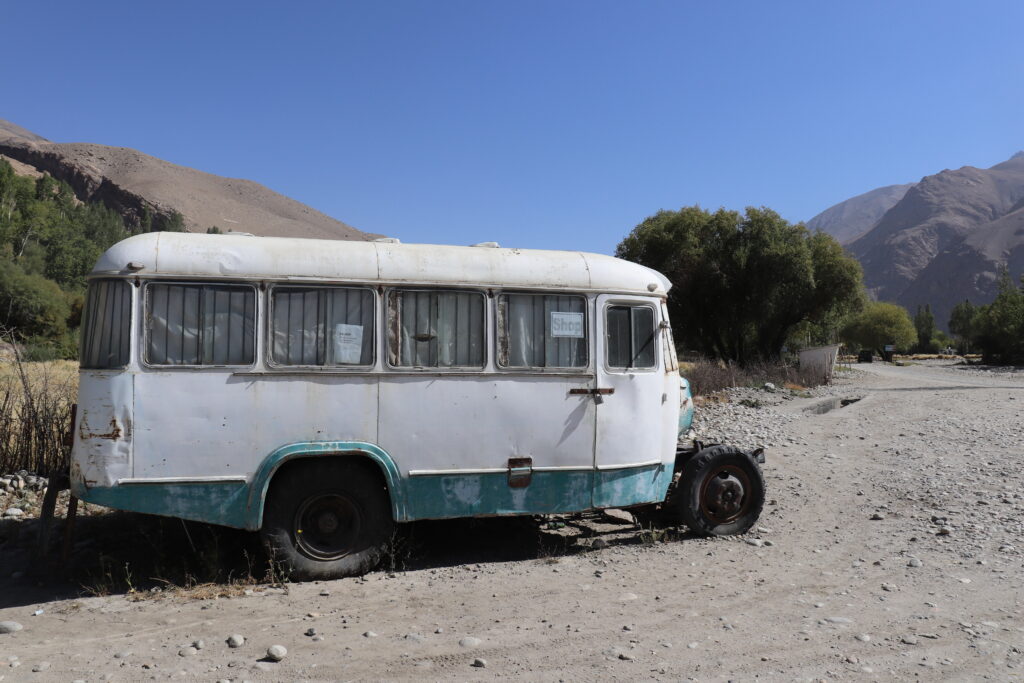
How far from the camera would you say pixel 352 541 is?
6.17m

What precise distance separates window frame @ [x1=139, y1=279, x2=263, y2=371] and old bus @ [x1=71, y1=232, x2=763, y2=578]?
0.02 m

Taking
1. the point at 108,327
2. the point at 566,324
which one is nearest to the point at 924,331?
the point at 566,324

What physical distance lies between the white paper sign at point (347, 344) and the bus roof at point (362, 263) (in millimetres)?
425

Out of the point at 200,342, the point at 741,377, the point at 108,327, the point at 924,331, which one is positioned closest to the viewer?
the point at 108,327

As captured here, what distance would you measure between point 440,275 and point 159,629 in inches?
138

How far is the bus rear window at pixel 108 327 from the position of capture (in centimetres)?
563

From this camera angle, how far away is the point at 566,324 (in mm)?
6645

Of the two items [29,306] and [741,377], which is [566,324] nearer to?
[741,377]

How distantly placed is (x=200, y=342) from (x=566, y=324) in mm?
3197

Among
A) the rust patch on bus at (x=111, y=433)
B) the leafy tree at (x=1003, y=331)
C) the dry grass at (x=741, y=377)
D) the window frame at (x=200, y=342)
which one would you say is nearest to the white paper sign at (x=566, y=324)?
the window frame at (x=200, y=342)

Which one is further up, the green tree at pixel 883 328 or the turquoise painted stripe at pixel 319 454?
the green tree at pixel 883 328

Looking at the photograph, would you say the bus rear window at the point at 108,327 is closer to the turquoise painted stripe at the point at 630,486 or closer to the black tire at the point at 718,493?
the turquoise painted stripe at the point at 630,486

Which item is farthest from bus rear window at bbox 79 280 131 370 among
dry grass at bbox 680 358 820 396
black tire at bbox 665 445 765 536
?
dry grass at bbox 680 358 820 396

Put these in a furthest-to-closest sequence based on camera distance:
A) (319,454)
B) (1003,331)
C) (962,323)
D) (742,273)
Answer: (962,323)
(1003,331)
(742,273)
(319,454)
